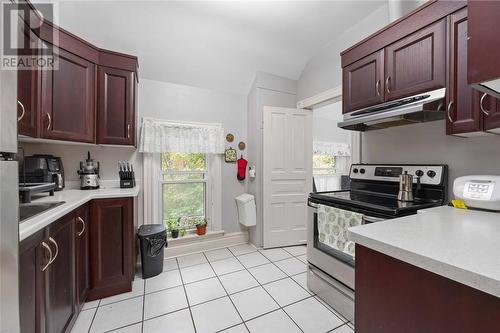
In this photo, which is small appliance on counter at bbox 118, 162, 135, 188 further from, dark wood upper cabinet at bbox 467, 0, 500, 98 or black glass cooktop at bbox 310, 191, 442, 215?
A: dark wood upper cabinet at bbox 467, 0, 500, 98

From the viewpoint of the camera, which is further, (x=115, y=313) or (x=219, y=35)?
(x=219, y=35)

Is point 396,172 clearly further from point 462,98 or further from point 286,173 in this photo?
point 286,173

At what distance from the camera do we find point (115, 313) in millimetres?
1653

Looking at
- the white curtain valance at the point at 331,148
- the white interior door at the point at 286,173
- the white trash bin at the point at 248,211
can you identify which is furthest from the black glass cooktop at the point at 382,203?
the white curtain valance at the point at 331,148

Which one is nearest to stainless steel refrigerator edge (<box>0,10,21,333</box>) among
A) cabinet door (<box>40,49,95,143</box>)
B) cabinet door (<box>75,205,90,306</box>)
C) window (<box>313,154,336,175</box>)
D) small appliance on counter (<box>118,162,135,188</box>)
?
cabinet door (<box>75,205,90,306</box>)

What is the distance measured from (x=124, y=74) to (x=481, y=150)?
9.89 ft

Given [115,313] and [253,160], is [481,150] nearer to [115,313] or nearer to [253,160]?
[253,160]

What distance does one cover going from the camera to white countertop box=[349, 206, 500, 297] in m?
0.53

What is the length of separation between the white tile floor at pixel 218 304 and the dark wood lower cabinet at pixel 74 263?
207mm

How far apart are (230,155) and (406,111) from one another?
218cm

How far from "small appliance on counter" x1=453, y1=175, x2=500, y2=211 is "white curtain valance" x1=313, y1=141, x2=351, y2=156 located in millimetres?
3493

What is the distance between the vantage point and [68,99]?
1.82 meters

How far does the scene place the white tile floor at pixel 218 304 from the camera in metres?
1.52

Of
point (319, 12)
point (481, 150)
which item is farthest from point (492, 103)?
point (319, 12)
